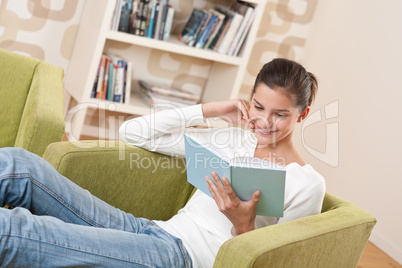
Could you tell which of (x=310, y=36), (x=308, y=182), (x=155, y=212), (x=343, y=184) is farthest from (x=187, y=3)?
(x=308, y=182)

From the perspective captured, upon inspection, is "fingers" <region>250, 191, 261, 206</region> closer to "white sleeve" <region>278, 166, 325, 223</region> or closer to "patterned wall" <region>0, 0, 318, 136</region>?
"white sleeve" <region>278, 166, 325, 223</region>

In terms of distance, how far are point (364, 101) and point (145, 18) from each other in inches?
56.6

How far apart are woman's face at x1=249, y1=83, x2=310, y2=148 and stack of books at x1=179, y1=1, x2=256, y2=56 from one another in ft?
5.32

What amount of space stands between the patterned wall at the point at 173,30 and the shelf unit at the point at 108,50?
8 centimetres

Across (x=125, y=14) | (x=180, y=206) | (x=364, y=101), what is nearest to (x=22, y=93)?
(x=180, y=206)

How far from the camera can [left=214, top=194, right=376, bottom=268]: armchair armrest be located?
48.2 inches

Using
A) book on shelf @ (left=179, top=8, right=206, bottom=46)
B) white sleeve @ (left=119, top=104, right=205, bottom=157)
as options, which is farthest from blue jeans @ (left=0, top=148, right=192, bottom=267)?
book on shelf @ (left=179, top=8, right=206, bottom=46)

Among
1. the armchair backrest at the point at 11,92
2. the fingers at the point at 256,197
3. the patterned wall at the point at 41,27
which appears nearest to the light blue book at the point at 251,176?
the fingers at the point at 256,197

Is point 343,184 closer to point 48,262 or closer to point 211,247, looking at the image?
point 211,247

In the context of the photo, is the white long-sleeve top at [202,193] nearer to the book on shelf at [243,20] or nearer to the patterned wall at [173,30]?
the book on shelf at [243,20]

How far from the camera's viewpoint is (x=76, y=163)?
1.68 metres

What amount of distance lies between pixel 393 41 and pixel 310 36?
2.22ft

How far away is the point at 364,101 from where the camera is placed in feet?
11.1

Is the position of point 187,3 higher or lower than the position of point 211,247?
higher
